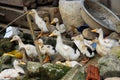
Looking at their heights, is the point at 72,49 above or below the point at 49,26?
below

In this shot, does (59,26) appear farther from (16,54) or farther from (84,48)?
(84,48)

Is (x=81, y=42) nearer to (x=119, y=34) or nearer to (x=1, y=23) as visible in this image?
(x=119, y=34)

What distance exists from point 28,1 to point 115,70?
188 inches

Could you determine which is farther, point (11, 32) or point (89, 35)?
point (11, 32)

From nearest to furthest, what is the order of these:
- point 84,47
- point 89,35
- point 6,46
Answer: point 84,47 → point 89,35 → point 6,46

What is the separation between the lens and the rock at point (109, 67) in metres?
5.66

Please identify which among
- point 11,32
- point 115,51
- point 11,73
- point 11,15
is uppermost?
point 11,15

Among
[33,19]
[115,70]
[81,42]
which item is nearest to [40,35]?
[33,19]

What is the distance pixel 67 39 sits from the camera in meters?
9.12

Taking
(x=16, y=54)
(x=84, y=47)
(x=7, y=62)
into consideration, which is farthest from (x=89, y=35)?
(x=7, y=62)

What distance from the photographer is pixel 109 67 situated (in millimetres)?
5738

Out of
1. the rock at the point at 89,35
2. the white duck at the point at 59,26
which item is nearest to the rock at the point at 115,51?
the rock at the point at 89,35

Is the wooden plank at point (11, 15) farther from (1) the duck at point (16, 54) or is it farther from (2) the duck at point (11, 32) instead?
(1) the duck at point (16, 54)

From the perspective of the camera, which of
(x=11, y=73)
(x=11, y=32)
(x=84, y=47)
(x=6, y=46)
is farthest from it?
(x=11, y=32)
